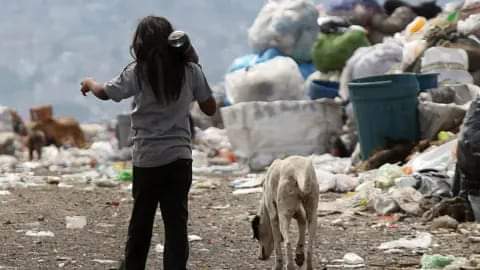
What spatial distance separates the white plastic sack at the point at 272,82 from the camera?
11.4 meters

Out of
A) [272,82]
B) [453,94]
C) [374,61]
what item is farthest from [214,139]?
[453,94]

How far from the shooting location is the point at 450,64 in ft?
32.9

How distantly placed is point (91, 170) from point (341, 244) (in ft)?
22.7

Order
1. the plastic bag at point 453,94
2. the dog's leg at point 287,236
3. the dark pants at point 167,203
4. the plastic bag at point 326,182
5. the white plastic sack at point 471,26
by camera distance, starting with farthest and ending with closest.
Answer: the white plastic sack at point 471,26
the plastic bag at point 453,94
the plastic bag at point 326,182
the dog's leg at point 287,236
the dark pants at point 167,203

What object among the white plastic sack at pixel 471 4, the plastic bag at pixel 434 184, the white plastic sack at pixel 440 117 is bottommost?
the plastic bag at pixel 434 184

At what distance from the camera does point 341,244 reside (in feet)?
17.9

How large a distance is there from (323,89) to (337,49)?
0.61 meters

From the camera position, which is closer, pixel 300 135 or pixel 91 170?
pixel 300 135

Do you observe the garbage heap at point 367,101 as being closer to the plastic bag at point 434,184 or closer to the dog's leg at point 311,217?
the plastic bag at point 434,184

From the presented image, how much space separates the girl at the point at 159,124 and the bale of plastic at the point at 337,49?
7845 mm

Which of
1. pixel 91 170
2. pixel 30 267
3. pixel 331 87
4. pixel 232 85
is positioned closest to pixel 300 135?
pixel 331 87

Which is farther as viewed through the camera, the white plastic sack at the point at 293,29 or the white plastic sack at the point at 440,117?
the white plastic sack at the point at 293,29

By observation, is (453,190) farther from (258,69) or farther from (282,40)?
(282,40)

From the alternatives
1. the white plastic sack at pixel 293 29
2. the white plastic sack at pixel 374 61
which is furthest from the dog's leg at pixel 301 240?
the white plastic sack at pixel 293 29
